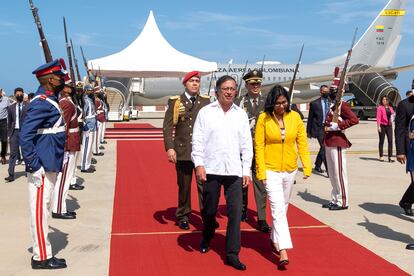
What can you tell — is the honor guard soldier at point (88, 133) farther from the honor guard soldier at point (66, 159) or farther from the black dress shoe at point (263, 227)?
the black dress shoe at point (263, 227)

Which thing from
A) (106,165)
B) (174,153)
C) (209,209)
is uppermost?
(174,153)

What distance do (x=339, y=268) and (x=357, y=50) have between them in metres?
36.3

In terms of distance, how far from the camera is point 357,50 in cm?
3866

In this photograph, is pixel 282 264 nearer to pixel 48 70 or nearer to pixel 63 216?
pixel 48 70

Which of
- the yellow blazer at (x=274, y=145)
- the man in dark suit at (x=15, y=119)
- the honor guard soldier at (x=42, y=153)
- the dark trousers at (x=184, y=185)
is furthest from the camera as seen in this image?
the man in dark suit at (x=15, y=119)

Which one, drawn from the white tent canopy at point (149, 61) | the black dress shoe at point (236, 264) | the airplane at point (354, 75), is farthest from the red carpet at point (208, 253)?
the airplane at point (354, 75)

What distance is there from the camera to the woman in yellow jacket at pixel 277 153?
4812mm

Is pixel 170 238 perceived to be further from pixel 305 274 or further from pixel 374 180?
pixel 374 180

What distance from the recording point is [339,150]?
7.21 metres

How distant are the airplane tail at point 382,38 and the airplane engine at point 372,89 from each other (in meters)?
6.64

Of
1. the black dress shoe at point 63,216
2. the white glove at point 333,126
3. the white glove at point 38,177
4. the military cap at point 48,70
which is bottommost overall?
the black dress shoe at point 63,216

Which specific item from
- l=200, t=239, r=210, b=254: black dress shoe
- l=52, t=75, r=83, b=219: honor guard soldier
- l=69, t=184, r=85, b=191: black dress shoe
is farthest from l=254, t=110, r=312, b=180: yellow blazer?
l=69, t=184, r=85, b=191: black dress shoe

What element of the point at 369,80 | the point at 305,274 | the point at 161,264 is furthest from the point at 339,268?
the point at 369,80

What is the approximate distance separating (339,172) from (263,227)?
1.71 meters
